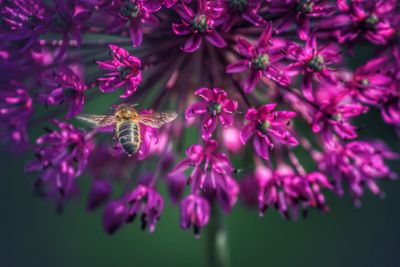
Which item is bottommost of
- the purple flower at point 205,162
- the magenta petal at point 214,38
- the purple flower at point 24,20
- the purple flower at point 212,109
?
the purple flower at point 205,162

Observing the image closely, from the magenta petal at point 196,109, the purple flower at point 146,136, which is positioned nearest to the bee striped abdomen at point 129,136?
the purple flower at point 146,136

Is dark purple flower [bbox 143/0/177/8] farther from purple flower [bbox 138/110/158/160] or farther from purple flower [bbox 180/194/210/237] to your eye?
purple flower [bbox 180/194/210/237]

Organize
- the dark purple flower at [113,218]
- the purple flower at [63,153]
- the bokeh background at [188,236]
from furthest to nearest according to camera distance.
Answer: the bokeh background at [188,236] → the dark purple flower at [113,218] → the purple flower at [63,153]

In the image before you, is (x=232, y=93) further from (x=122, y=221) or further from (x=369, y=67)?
(x=122, y=221)

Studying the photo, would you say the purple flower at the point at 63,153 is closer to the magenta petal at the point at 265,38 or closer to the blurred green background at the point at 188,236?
the magenta petal at the point at 265,38

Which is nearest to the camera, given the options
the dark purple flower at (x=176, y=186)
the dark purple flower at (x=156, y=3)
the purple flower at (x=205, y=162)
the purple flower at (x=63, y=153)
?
the dark purple flower at (x=156, y=3)

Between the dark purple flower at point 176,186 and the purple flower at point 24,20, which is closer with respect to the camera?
the purple flower at point 24,20

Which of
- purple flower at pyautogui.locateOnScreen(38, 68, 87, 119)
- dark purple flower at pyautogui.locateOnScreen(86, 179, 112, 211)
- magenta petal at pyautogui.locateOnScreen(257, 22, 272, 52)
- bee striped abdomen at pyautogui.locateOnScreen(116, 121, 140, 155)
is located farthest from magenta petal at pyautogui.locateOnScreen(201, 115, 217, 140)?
dark purple flower at pyautogui.locateOnScreen(86, 179, 112, 211)
